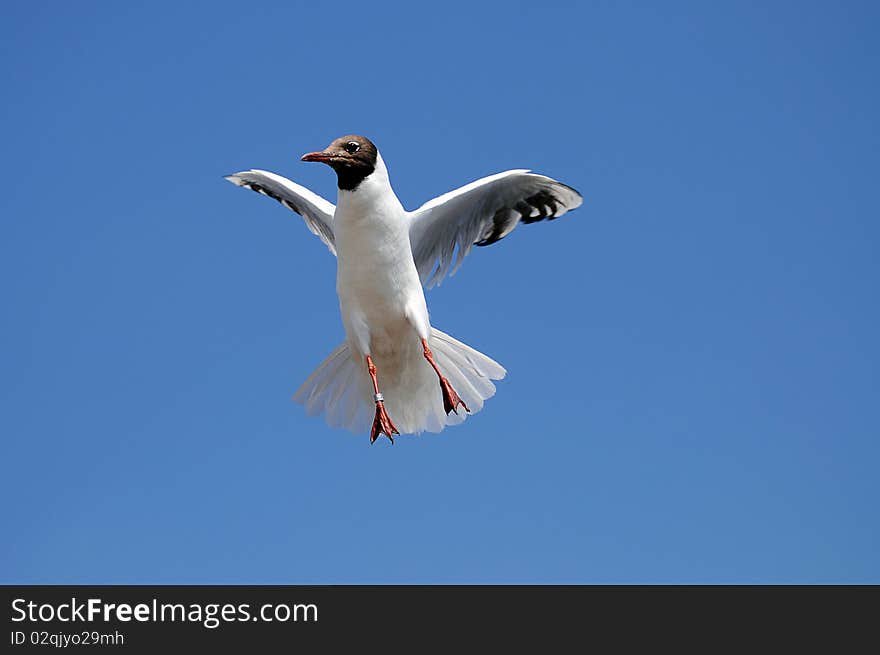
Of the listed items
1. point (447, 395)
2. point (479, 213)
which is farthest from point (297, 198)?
point (447, 395)

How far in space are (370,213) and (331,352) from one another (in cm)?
126

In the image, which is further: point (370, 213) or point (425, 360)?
point (425, 360)

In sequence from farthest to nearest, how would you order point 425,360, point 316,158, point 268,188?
point 268,188 < point 425,360 < point 316,158

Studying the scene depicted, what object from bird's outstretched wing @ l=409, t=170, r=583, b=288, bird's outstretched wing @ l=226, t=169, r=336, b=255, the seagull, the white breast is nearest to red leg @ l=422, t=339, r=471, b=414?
the seagull

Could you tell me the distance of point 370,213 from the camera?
7910 millimetres

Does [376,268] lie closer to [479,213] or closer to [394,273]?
[394,273]

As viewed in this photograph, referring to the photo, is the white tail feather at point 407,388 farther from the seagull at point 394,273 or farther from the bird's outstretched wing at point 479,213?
the bird's outstretched wing at point 479,213

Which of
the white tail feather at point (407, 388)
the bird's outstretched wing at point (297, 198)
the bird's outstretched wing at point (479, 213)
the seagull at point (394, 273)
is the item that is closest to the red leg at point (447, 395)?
the seagull at point (394, 273)

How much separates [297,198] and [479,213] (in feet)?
4.43

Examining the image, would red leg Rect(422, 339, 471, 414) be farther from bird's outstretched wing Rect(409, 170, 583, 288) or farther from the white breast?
bird's outstretched wing Rect(409, 170, 583, 288)
